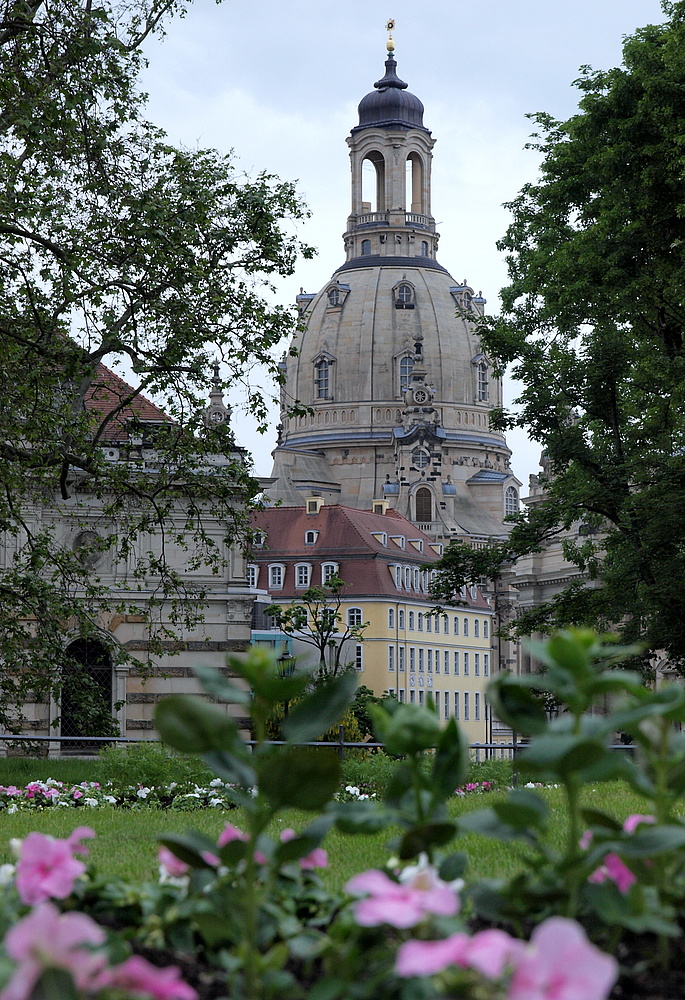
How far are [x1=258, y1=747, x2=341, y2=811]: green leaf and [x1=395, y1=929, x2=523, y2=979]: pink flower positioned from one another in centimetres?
84

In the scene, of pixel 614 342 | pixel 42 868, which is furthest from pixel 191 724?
pixel 614 342

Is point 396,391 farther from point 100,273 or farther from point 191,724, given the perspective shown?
point 191,724

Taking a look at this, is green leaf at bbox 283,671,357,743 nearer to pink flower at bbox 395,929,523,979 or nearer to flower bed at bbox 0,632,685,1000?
flower bed at bbox 0,632,685,1000

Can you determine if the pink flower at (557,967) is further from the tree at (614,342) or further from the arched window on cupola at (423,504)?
the arched window on cupola at (423,504)

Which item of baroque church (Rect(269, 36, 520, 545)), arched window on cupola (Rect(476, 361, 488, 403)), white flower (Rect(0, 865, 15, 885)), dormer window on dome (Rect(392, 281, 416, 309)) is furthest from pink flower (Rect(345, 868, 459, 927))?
dormer window on dome (Rect(392, 281, 416, 309))

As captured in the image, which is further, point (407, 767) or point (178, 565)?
point (178, 565)

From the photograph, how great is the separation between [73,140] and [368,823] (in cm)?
1544

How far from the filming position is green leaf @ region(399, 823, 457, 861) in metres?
3.43

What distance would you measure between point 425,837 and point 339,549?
88392 mm

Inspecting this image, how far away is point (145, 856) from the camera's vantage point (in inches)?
359

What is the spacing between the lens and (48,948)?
7.75 feet

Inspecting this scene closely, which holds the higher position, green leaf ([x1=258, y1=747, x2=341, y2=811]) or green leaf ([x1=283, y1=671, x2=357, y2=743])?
green leaf ([x1=283, y1=671, x2=357, y2=743])

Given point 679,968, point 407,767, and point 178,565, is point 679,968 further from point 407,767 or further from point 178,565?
point 178,565

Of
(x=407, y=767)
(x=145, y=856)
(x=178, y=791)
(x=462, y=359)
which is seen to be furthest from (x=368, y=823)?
(x=462, y=359)
